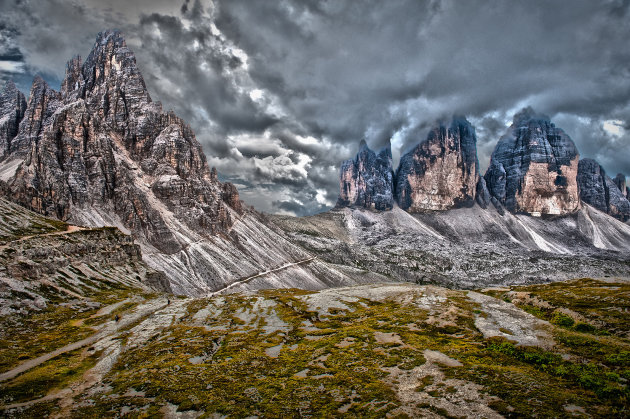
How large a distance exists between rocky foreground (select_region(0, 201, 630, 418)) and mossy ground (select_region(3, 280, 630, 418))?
141 mm

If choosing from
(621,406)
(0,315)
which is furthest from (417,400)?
(0,315)

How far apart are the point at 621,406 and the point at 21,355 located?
62.4m

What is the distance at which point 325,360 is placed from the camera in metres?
29.9

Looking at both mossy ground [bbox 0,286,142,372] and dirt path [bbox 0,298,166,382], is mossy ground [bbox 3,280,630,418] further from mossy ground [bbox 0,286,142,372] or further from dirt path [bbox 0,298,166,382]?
mossy ground [bbox 0,286,142,372]

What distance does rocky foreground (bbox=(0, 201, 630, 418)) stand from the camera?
1966 centimetres

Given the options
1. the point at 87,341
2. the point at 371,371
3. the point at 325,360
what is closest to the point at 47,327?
the point at 87,341

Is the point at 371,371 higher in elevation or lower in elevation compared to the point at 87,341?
higher

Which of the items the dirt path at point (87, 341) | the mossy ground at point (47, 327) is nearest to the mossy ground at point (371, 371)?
the dirt path at point (87, 341)

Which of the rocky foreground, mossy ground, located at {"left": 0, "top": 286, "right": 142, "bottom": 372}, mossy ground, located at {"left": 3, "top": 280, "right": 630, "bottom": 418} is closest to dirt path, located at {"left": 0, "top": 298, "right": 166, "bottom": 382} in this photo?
the rocky foreground

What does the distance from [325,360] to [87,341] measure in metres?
43.2

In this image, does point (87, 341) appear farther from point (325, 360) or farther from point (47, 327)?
point (325, 360)

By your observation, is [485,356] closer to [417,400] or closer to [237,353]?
[417,400]

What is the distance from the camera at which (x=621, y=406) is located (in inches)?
641

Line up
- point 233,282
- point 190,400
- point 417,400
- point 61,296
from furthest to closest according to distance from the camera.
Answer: point 233,282 → point 61,296 → point 190,400 → point 417,400
